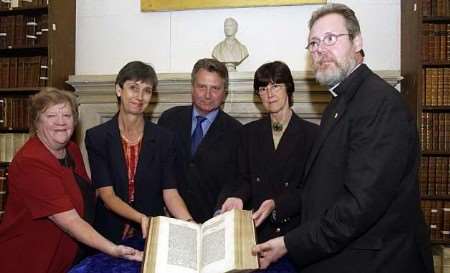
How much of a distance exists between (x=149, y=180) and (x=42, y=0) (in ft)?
8.22

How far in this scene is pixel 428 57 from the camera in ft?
12.1

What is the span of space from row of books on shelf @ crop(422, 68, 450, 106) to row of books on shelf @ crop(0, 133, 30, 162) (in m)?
3.28

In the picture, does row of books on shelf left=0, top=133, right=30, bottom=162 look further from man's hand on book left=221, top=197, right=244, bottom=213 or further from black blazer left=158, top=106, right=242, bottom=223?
man's hand on book left=221, top=197, right=244, bottom=213

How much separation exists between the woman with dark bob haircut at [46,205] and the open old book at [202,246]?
0.31 m

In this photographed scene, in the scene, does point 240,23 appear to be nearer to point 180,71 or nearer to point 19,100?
point 180,71

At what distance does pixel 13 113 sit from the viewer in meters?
4.37

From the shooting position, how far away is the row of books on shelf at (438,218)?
12.2ft

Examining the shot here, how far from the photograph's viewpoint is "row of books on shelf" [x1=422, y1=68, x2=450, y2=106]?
370 centimetres

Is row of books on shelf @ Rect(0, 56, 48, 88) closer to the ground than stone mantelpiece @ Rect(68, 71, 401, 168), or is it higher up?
higher up

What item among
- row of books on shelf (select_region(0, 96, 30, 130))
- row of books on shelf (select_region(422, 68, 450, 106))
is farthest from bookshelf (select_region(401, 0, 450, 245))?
row of books on shelf (select_region(0, 96, 30, 130))

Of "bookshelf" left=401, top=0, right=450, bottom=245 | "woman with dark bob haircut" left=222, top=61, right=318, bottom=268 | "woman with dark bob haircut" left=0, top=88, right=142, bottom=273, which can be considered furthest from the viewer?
"bookshelf" left=401, top=0, right=450, bottom=245

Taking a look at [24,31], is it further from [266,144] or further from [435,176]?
[435,176]

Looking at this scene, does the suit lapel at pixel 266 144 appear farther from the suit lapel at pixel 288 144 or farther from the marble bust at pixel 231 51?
the marble bust at pixel 231 51

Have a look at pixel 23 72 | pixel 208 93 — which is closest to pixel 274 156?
pixel 208 93
